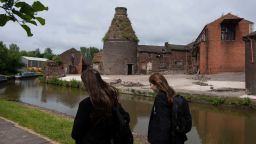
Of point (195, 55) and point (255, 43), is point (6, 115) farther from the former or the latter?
point (195, 55)

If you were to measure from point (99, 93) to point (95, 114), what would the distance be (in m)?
0.24

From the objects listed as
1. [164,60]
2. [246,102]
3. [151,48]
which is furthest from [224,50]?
[246,102]

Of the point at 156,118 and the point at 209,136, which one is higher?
the point at 156,118

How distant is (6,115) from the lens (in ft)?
37.0

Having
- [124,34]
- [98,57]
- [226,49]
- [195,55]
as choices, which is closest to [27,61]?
[98,57]

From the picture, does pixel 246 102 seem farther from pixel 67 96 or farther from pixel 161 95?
→ pixel 161 95

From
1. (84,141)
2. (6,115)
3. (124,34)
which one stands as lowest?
(6,115)

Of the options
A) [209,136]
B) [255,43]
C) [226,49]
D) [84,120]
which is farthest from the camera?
[226,49]

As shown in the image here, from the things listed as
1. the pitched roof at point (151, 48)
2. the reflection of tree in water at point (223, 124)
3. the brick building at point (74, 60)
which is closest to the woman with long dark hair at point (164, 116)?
the reflection of tree in water at point (223, 124)

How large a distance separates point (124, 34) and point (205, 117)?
1348 inches

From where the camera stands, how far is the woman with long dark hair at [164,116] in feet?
15.7

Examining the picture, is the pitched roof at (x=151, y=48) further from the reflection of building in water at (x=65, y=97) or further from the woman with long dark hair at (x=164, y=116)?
the woman with long dark hair at (x=164, y=116)

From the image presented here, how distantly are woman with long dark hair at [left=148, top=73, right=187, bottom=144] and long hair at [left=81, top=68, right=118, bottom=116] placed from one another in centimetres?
133

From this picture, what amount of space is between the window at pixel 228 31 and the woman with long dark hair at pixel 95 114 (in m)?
39.5
